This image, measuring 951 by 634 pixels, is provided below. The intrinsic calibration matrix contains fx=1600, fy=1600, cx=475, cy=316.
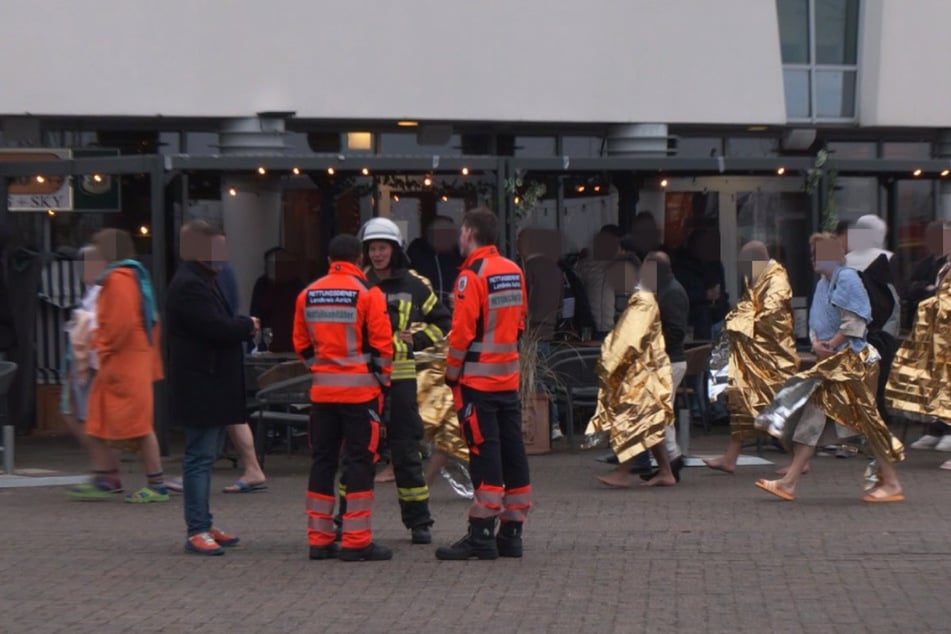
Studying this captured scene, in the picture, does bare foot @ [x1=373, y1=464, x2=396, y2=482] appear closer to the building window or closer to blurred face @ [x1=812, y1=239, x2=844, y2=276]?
blurred face @ [x1=812, y1=239, x2=844, y2=276]

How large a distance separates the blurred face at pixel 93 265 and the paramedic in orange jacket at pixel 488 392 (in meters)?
3.20

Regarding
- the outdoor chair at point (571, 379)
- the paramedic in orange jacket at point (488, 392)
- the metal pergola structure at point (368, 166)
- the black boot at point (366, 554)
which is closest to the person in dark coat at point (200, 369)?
the black boot at point (366, 554)

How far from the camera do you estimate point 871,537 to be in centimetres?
962

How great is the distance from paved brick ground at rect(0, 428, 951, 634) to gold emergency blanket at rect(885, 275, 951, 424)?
1.40 metres

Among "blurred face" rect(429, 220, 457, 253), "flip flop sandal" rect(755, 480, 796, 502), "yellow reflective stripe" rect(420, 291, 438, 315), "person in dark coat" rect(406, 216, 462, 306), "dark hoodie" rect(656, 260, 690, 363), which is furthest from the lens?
"blurred face" rect(429, 220, 457, 253)

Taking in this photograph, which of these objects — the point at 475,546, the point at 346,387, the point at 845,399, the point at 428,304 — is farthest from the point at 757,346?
the point at 346,387

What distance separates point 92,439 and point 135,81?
590 centimetres

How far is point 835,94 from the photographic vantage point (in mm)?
18797

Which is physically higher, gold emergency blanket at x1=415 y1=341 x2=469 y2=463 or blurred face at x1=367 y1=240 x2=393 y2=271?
blurred face at x1=367 y1=240 x2=393 y2=271

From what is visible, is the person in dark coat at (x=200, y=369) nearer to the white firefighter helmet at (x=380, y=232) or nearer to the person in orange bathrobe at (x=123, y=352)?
the white firefighter helmet at (x=380, y=232)

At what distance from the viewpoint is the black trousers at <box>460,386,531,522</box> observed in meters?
8.84

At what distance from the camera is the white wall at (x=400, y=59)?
15.9 metres

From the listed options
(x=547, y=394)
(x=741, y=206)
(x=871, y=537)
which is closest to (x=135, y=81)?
(x=547, y=394)

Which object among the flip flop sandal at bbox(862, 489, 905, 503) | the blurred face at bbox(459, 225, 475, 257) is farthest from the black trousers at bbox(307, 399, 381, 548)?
the flip flop sandal at bbox(862, 489, 905, 503)
